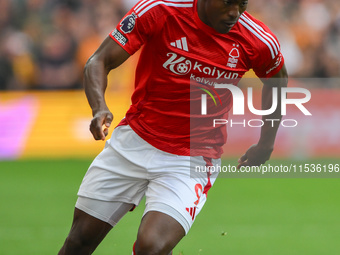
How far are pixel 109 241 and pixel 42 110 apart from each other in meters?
6.23

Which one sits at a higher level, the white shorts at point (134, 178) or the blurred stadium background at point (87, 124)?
the white shorts at point (134, 178)

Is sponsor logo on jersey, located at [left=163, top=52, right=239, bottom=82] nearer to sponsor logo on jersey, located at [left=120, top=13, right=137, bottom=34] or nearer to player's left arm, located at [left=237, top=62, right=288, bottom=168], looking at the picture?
sponsor logo on jersey, located at [left=120, top=13, right=137, bottom=34]

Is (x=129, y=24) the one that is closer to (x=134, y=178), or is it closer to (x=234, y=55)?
(x=234, y=55)

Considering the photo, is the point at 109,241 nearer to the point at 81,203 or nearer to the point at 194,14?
the point at 81,203

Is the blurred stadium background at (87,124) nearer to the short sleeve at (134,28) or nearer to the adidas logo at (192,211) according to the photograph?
the adidas logo at (192,211)

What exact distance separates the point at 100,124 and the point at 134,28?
870mm

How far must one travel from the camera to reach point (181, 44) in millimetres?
5352

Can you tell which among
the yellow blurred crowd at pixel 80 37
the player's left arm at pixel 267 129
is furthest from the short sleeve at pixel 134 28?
the yellow blurred crowd at pixel 80 37

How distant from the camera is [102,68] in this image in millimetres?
5105

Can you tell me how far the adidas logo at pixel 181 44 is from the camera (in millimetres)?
5344

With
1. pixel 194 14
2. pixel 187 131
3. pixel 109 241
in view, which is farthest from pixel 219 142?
pixel 109 241

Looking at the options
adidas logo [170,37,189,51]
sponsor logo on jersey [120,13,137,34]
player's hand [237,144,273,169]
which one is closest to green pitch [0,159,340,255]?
player's hand [237,144,273,169]

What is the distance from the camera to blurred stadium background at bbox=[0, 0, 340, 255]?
31.3ft

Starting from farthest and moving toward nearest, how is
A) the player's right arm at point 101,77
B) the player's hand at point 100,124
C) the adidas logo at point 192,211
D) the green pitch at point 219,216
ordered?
the green pitch at point 219,216
the adidas logo at point 192,211
the player's right arm at point 101,77
the player's hand at point 100,124
